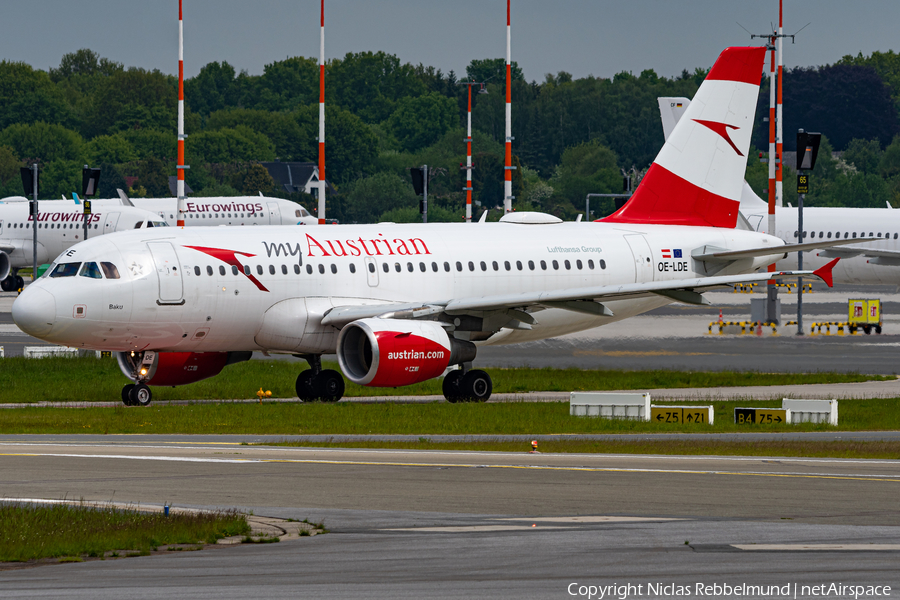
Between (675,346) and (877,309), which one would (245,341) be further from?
(877,309)

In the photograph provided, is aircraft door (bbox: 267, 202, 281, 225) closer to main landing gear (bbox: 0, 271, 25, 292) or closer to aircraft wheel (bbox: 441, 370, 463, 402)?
main landing gear (bbox: 0, 271, 25, 292)

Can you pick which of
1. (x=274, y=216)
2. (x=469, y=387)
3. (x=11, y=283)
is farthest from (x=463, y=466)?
(x=274, y=216)

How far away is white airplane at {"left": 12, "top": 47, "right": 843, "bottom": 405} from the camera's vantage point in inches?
1342

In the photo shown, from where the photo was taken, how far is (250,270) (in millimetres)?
35438

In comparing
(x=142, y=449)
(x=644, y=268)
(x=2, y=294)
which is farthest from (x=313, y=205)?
(x=142, y=449)

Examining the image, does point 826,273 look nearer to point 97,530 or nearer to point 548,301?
point 548,301

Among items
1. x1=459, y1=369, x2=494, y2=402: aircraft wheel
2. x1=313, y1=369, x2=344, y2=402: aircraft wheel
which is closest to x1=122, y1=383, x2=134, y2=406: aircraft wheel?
x1=313, y1=369, x2=344, y2=402: aircraft wheel

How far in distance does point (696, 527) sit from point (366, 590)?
16.4ft

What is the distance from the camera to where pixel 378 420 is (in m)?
31.2

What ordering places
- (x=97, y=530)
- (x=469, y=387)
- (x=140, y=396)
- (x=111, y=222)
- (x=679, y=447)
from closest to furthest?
(x=97, y=530) → (x=679, y=447) → (x=140, y=396) → (x=469, y=387) → (x=111, y=222)

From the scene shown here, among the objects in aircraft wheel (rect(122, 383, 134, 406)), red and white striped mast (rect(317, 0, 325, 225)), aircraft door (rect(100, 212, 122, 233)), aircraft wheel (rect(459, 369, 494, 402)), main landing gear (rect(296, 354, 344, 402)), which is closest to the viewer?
aircraft wheel (rect(122, 383, 134, 406))

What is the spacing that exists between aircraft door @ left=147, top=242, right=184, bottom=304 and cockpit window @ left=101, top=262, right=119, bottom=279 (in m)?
0.95

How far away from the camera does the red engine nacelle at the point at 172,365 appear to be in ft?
118

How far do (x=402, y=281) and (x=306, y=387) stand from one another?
371 cm
